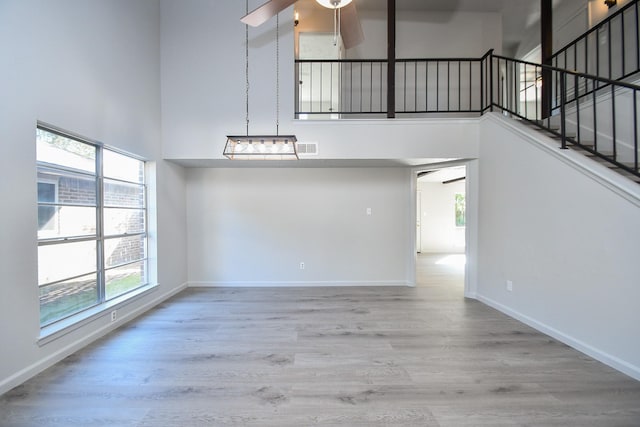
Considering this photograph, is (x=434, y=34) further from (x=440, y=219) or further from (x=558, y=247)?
(x=440, y=219)

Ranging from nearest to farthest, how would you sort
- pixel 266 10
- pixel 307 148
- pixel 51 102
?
pixel 51 102 → pixel 266 10 → pixel 307 148

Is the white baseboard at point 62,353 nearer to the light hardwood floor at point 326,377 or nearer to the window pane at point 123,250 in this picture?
the light hardwood floor at point 326,377

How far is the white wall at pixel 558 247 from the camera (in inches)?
92.9

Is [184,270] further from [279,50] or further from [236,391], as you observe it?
[279,50]

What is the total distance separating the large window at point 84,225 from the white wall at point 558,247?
5.16m

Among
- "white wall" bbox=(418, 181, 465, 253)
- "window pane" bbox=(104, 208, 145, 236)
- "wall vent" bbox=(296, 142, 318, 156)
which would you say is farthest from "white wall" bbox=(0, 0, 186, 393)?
"white wall" bbox=(418, 181, 465, 253)

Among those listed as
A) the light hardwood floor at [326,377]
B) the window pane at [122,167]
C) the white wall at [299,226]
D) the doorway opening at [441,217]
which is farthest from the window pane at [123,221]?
the doorway opening at [441,217]

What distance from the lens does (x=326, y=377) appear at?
229 cm

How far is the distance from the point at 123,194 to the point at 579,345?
5552 mm

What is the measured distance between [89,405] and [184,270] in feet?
10.2

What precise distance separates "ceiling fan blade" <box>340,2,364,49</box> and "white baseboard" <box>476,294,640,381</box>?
451 cm

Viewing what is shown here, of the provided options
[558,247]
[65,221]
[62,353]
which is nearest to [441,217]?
[558,247]

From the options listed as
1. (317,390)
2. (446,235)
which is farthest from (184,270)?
(446,235)

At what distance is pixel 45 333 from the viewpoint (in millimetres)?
2461
